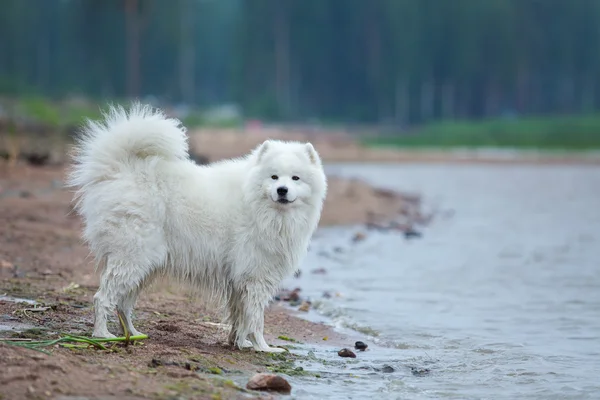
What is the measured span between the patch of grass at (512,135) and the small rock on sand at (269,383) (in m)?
52.9

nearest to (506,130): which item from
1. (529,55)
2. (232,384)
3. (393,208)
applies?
(529,55)

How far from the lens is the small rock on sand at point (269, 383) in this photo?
19.9ft

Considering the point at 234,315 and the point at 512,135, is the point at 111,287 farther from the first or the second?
the point at 512,135

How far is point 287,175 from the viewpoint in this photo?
7191 millimetres

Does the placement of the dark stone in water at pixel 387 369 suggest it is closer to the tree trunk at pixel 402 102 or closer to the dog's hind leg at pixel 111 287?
the dog's hind leg at pixel 111 287

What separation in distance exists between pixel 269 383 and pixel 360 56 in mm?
75819

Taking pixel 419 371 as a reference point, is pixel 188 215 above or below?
above

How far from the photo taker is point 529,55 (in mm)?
74562

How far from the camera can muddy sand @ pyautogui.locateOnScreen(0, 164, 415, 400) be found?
5492 mm

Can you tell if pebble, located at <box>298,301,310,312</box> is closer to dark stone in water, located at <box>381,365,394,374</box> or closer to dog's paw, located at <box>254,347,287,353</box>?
dog's paw, located at <box>254,347,287,353</box>

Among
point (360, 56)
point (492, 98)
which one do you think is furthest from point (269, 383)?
point (360, 56)

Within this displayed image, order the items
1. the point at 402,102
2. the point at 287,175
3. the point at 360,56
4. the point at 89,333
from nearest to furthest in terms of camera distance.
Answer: the point at 89,333
the point at 287,175
the point at 402,102
the point at 360,56

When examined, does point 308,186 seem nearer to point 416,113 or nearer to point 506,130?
point 506,130

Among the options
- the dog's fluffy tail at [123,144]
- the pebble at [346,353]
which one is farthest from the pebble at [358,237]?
the dog's fluffy tail at [123,144]
